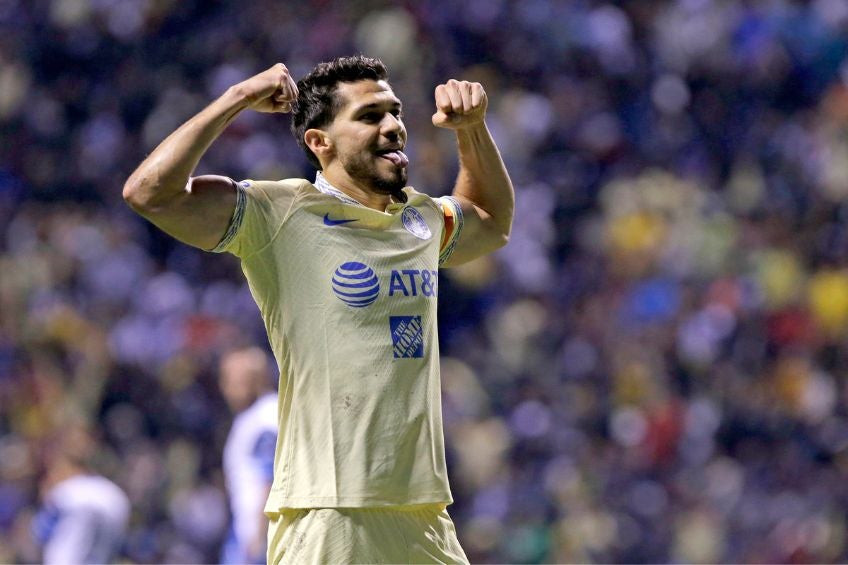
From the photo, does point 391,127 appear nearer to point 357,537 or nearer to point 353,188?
point 353,188

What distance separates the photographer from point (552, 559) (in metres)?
8.87

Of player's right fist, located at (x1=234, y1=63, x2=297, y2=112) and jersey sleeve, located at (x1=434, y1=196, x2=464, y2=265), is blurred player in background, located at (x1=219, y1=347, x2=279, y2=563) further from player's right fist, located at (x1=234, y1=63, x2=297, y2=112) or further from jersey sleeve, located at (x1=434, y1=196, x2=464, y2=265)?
player's right fist, located at (x1=234, y1=63, x2=297, y2=112)

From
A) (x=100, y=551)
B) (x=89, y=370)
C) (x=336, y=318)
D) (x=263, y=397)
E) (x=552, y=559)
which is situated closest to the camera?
(x=336, y=318)

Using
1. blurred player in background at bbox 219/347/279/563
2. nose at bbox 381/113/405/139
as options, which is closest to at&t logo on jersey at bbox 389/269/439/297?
nose at bbox 381/113/405/139

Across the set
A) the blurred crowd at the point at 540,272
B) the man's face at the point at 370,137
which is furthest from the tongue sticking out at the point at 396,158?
the blurred crowd at the point at 540,272

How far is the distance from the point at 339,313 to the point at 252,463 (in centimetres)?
268

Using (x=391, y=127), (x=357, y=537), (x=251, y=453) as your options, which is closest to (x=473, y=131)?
(x=391, y=127)

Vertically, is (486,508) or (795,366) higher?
(795,366)

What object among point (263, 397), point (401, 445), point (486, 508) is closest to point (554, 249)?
point (486, 508)

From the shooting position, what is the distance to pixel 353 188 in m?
3.74

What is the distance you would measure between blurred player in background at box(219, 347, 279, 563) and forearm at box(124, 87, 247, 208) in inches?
106

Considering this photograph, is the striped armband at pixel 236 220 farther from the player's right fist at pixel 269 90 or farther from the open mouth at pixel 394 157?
the open mouth at pixel 394 157

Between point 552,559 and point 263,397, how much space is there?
3.28 metres

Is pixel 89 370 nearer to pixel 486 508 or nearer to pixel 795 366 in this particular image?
pixel 486 508
